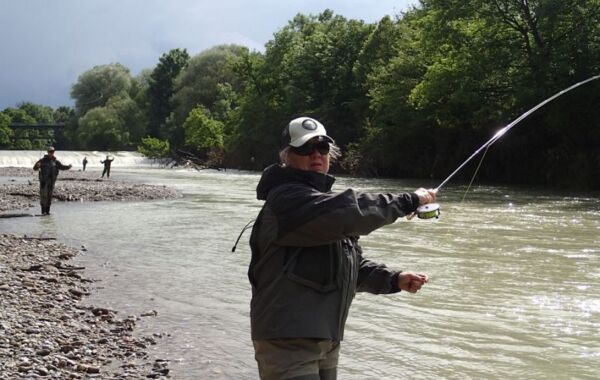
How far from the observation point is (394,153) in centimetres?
4906

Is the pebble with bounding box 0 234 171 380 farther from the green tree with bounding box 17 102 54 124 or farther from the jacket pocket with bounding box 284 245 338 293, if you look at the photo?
the green tree with bounding box 17 102 54 124

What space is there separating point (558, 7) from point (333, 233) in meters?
34.1

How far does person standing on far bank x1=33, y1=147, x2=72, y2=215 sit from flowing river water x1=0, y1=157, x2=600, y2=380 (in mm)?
1500

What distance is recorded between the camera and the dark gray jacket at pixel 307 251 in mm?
3076

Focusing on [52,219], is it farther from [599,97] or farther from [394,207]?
[599,97]

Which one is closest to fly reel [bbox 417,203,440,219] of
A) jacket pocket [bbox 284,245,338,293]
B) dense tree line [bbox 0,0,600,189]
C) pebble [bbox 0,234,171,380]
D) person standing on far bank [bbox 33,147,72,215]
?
jacket pocket [bbox 284,245,338,293]

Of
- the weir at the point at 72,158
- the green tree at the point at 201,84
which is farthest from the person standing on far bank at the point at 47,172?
the green tree at the point at 201,84

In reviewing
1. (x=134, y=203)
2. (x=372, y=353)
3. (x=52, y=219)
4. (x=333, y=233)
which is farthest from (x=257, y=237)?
(x=134, y=203)

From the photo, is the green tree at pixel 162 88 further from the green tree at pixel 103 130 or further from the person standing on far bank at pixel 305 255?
the person standing on far bank at pixel 305 255

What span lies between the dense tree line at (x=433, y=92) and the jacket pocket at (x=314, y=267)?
105 ft

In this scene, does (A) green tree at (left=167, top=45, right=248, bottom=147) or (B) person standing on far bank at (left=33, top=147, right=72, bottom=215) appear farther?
(A) green tree at (left=167, top=45, right=248, bottom=147)

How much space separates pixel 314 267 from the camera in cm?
312

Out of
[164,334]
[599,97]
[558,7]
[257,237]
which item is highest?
[558,7]

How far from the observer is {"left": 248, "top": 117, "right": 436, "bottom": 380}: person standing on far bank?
3.08 m
